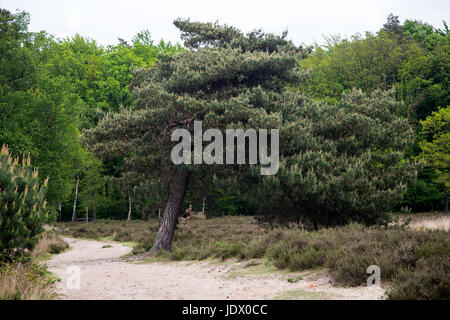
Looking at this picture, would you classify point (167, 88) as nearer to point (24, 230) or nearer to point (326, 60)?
point (24, 230)

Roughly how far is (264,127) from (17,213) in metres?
8.28

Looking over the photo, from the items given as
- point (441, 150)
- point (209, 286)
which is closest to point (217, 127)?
point (209, 286)

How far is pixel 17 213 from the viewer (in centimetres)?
752

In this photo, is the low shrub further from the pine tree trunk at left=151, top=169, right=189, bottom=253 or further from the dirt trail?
the pine tree trunk at left=151, top=169, right=189, bottom=253

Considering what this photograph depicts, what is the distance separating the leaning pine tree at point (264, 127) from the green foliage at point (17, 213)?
626 cm

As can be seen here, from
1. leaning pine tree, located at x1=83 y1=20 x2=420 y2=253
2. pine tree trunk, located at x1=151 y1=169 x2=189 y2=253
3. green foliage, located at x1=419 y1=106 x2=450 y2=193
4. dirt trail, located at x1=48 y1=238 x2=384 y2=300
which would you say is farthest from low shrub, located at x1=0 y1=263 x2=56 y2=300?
green foliage, located at x1=419 y1=106 x2=450 y2=193

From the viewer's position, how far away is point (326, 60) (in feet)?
148

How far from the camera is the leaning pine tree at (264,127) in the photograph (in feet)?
45.1

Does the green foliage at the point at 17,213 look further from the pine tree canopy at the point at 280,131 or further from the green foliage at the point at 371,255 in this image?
the pine tree canopy at the point at 280,131

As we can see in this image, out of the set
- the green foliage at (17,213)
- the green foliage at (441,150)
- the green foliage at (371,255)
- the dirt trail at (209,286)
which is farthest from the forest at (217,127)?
Result: the green foliage at (441,150)

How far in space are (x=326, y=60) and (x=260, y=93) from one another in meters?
33.1

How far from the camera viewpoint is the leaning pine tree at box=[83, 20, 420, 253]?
13758mm
